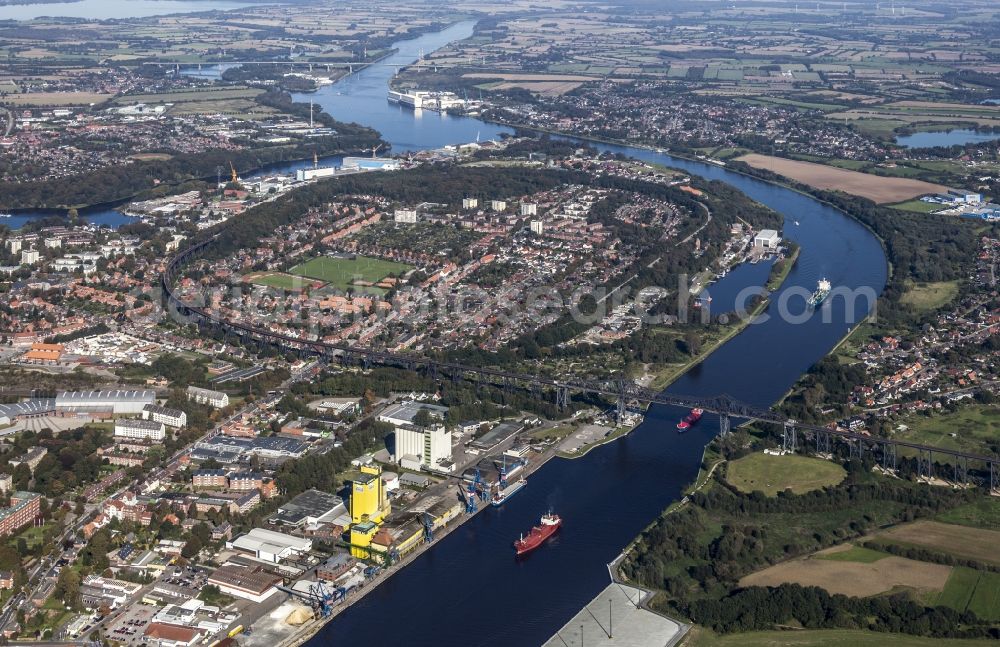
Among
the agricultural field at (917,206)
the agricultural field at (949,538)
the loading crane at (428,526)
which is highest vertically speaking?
the loading crane at (428,526)

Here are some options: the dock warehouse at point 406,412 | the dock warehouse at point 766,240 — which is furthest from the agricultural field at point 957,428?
the dock warehouse at point 766,240

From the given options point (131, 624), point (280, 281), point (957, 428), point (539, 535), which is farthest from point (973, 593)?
point (280, 281)

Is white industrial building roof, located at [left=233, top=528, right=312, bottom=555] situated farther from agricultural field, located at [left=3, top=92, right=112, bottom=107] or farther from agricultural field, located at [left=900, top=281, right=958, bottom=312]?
agricultural field, located at [left=3, top=92, right=112, bottom=107]

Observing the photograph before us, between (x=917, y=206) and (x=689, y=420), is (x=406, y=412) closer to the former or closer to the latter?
(x=689, y=420)

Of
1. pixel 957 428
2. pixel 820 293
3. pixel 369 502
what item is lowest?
pixel 820 293

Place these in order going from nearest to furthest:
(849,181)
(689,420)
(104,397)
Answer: (689,420)
(104,397)
(849,181)

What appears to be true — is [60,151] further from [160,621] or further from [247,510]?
[160,621]

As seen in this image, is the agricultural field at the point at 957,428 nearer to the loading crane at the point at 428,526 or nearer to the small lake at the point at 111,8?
the loading crane at the point at 428,526
